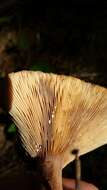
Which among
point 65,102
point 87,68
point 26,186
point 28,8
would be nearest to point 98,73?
point 87,68

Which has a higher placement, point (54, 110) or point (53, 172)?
point (54, 110)

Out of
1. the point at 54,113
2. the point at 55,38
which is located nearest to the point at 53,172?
the point at 54,113

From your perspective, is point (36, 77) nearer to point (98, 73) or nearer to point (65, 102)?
point (65, 102)

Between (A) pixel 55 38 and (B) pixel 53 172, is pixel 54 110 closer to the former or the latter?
(B) pixel 53 172

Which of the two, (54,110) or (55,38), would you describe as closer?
(54,110)

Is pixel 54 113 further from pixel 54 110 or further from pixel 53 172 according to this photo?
pixel 53 172

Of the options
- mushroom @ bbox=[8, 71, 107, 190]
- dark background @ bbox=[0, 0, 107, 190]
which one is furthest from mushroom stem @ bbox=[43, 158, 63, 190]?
dark background @ bbox=[0, 0, 107, 190]

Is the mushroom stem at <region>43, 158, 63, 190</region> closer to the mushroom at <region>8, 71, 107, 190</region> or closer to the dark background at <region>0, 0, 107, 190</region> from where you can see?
the mushroom at <region>8, 71, 107, 190</region>

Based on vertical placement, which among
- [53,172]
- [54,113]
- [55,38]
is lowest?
[53,172]
